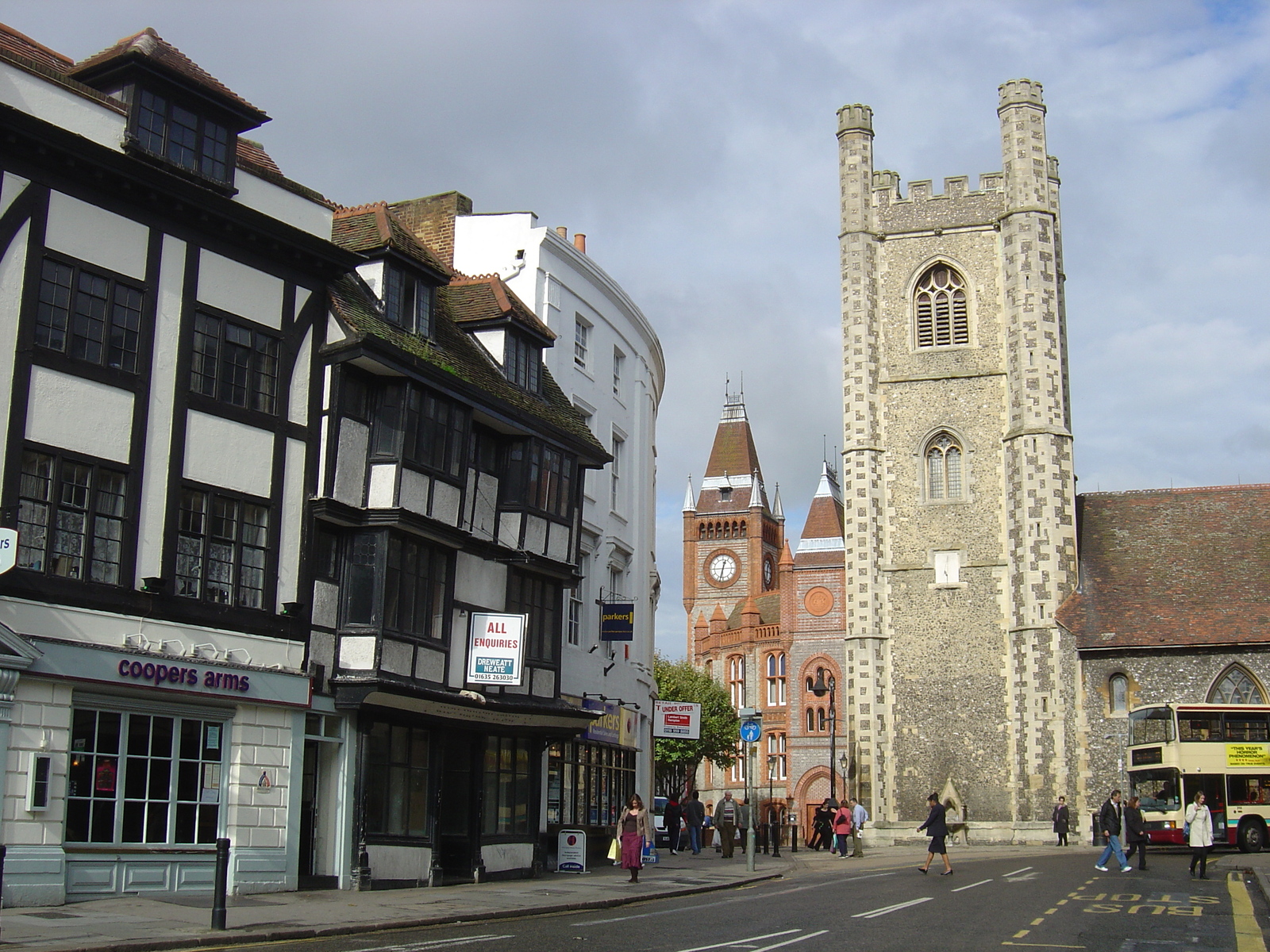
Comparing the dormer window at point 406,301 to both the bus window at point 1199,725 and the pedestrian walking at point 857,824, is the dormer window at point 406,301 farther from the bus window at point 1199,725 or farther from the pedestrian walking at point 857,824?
the bus window at point 1199,725

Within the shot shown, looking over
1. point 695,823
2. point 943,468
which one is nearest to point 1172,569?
point 943,468

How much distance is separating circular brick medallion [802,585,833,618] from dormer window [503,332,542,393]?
2516 inches

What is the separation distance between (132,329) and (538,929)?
933 centimetres

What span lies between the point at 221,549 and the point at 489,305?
8.91 meters

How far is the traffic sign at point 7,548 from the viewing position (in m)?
13.7

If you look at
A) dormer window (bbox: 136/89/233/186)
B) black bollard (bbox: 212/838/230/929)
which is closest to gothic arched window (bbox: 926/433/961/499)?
dormer window (bbox: 136/89/233/186)

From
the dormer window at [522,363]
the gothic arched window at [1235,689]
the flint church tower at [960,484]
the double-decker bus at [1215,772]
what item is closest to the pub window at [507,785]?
the dormer window at [522,363]

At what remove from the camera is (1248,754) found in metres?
33.2

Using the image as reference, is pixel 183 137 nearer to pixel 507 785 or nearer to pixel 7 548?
pixel 7 548

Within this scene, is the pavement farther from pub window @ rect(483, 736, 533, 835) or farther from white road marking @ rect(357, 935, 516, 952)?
white road marking @ rect(357, 935, 516, 952)

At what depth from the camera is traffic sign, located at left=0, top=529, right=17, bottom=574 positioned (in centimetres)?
1366

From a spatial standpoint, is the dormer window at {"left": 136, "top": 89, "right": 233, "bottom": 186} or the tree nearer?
the dormer window at {"left": 136, "top": 89, "right": 233, "bottom": 186}

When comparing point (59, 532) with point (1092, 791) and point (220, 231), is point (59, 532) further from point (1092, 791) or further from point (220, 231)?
point (1092, 791)

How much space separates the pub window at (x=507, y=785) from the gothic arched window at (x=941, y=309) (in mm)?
26316
